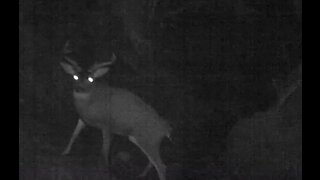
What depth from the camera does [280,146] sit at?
371 centimetres

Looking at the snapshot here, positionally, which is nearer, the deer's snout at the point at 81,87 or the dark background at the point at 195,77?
the dark background at the point at 195,77

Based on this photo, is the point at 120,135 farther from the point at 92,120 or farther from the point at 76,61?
the point at 76,61

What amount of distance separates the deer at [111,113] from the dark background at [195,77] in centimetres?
5

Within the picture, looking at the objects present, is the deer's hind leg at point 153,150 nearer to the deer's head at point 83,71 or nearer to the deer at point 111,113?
the deer at point 111,113

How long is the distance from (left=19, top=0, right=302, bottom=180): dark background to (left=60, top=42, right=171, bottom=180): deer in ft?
0.16

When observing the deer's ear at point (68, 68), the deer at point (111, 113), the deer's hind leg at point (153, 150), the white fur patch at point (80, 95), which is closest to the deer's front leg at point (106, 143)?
the deer at point (111, 113)

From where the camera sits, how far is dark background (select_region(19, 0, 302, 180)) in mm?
3713

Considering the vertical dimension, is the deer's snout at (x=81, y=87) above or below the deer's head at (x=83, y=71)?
below

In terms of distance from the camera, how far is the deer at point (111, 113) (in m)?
3.78

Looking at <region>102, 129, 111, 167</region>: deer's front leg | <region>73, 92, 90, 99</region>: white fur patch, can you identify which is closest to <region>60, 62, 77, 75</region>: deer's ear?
<region>73, 92, 90, 99</region>: white fur patch

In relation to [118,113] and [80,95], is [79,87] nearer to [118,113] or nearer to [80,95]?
[80,95]

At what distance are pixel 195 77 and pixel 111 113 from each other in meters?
0.69

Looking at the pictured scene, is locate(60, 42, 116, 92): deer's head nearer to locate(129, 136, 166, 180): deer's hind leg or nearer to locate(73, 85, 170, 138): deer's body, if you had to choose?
locate(73, 85, 170, 138): deer's body

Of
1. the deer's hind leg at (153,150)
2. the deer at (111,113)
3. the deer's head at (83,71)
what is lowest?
the deer's hind leg at (153,150)
